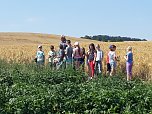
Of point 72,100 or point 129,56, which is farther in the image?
point 129,56

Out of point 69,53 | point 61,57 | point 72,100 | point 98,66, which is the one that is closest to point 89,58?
point 98,66

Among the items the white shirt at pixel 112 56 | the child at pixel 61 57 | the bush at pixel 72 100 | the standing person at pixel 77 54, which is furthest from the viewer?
the child at pixel 61 57

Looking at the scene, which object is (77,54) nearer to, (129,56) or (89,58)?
(89,58)

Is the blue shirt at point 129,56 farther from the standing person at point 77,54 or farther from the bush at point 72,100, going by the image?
the bush at point 72,100

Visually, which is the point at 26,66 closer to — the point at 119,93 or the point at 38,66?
the point at 38,66

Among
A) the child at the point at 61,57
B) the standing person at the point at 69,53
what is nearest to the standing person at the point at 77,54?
the standing person at the point at 69,53

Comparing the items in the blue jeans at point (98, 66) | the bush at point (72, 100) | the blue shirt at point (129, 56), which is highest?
the blue shirt at point (129, 56)

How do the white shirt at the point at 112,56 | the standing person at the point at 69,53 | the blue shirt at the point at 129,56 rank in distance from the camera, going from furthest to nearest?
1. the standing person at the point at 69,53
2. the white shirt at the point at 112,56
3. the blue shirt at the point at 129,56

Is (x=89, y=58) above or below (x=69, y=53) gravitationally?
below

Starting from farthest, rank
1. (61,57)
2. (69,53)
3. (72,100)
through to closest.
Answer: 1. (61,57)
2. (69,53)
3. (72,100)

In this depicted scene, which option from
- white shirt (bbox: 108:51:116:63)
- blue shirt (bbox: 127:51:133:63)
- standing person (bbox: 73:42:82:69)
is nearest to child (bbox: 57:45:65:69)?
standing person (bbox: 73:42:82:69)

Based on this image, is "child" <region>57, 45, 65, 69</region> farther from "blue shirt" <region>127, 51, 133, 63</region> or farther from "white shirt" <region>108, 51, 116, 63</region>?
"blue shirt" <region>127, 51, 133, 63</region>

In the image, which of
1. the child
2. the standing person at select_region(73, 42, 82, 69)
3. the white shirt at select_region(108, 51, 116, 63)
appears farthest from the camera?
the child

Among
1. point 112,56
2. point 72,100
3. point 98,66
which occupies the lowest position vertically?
point 98,66
